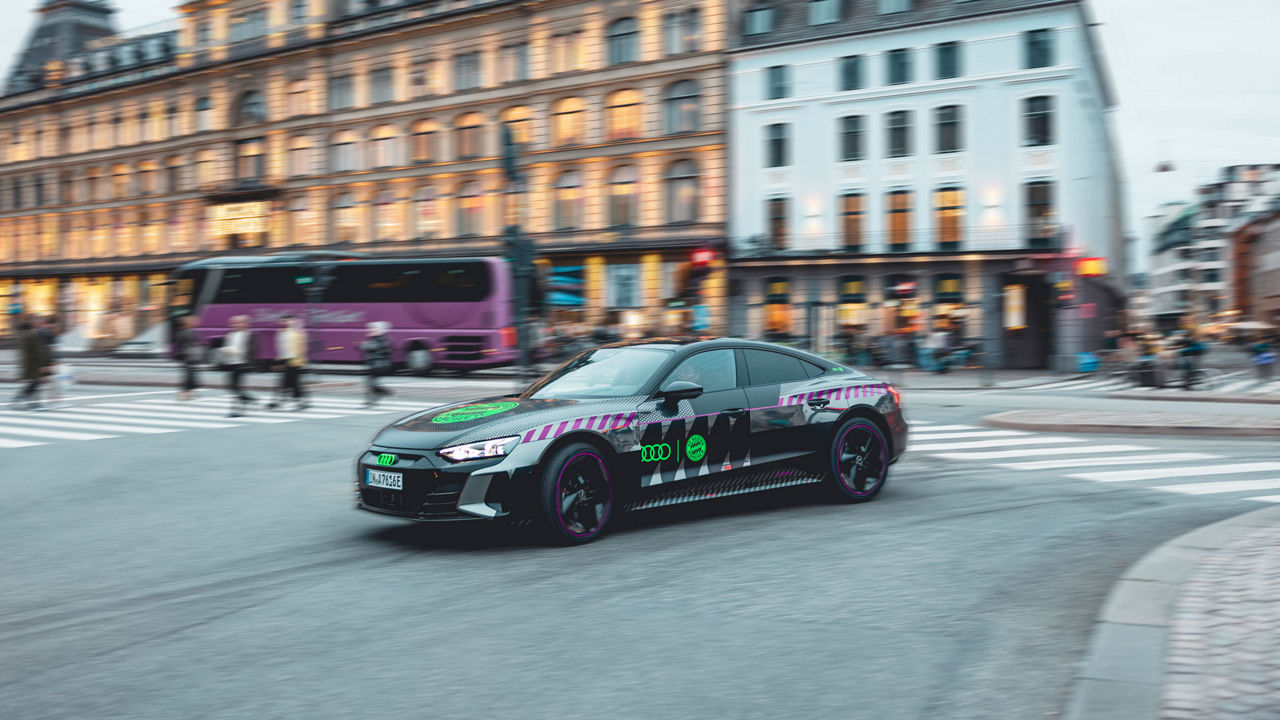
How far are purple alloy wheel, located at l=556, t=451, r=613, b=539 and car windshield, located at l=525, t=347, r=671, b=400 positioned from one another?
2.28 ft

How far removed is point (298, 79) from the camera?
5412 centimetres

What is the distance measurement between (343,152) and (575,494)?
48.6 meters

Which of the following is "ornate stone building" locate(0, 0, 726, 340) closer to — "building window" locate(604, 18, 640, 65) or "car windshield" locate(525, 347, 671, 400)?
"building window" locate(604, 18, 640, 65)

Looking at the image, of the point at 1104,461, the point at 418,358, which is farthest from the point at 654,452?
the point at 418,358

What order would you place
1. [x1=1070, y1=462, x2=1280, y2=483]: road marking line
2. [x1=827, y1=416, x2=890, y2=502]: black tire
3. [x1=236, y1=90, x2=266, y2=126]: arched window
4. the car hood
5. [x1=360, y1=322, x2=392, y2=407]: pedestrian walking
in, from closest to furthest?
the car hood < [x1=827, y1=416, x2=890, y2=502]: black tire < [x1=1070, y1=462, x2=1280, y2=483]: road marking line < [x1=360, y1=322, x2=392, y2=407]: pedestrian walking < [x1=236, y1=90, x2=266, y2=126]: arched window

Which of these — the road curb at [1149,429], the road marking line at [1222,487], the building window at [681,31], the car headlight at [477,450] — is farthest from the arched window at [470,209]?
the car headlight at [477,450]

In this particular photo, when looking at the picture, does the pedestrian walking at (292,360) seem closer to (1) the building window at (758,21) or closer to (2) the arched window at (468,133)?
(1) the building window at (758,21)

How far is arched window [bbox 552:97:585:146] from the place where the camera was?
4631 centimetres

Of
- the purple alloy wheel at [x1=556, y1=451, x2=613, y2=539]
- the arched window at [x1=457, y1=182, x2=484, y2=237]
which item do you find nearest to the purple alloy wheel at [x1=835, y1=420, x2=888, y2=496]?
the purple alloy wheel at [x1=556, y1=451, x2=613, y2=539]

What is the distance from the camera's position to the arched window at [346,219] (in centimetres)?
5200

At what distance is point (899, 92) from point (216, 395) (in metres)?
27.3

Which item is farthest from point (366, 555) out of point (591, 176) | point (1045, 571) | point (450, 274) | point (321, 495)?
point (591, 176)

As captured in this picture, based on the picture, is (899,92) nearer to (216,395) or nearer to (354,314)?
(354,314)

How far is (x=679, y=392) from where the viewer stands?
25.0 ft
